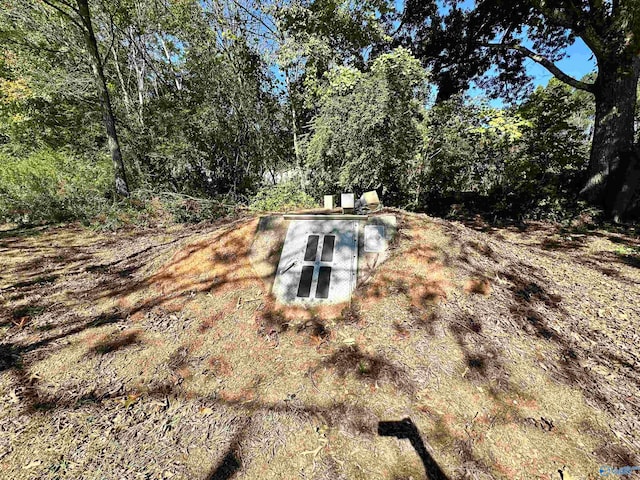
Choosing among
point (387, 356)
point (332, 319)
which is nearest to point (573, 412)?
point (387, 356)

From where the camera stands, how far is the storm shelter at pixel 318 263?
138 inches

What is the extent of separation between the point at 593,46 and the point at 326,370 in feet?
31.0

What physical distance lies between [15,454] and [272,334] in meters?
2.06

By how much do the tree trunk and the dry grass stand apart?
4.58m

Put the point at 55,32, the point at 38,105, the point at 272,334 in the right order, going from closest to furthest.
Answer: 1. the point at 272,334
2. the point at 55,32
3. the point at 38,105

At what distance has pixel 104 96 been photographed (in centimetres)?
784

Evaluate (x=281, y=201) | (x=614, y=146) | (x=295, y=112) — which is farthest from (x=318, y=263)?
(x=614, y=146)

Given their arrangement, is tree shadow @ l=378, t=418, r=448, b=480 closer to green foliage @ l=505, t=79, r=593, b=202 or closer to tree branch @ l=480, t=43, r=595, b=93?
green foliage @ l=505, t=79, r=593, b=202

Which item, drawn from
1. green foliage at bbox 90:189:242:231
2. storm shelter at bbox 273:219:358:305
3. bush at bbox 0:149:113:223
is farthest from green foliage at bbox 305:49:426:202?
bush at bbox 0:149:113:223

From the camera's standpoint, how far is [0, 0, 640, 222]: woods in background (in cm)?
724

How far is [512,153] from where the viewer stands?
8227mm

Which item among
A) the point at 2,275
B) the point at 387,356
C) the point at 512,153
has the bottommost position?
the point at 387,356

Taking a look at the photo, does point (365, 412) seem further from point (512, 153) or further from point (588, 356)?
point (512, 153)

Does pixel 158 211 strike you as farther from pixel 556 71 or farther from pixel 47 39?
pixel 556 71
